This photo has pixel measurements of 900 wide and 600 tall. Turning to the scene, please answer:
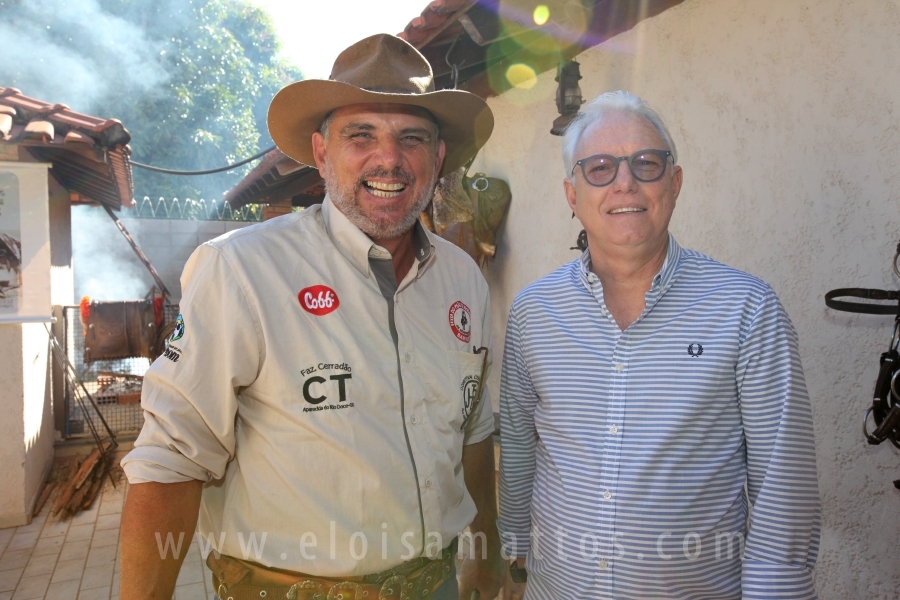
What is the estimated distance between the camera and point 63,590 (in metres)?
4.48

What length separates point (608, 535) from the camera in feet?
5.56

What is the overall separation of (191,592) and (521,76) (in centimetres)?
437

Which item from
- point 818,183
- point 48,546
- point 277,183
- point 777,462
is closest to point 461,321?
point 777,462

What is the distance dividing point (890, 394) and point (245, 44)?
3028cm

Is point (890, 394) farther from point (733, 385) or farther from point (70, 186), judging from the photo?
point (70, 186)

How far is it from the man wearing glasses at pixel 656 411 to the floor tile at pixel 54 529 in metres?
5.15

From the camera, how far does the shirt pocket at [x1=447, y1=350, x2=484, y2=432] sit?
2.01 meters

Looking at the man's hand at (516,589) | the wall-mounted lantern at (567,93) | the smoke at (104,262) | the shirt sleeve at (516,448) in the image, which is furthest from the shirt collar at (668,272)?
the smoke at (104,262)

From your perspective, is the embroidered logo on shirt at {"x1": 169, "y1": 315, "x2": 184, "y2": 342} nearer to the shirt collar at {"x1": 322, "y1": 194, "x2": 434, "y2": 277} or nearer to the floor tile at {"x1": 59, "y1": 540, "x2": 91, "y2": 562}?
the shirt collar at {"x1": 322, "y1": 194, "x2": 434, "y2": 277}

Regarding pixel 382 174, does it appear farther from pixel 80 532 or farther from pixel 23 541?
pixel 23 541

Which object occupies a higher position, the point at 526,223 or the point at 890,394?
the point at 526,223

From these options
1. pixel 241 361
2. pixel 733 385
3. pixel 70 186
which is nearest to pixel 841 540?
pixel 733 385

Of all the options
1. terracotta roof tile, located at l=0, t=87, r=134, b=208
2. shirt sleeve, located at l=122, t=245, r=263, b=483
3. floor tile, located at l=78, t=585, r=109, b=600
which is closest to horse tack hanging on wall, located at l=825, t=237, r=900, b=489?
shirt sleeve, located at l=122, t=245, r=263, b=483

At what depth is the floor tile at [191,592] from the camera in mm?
4245
